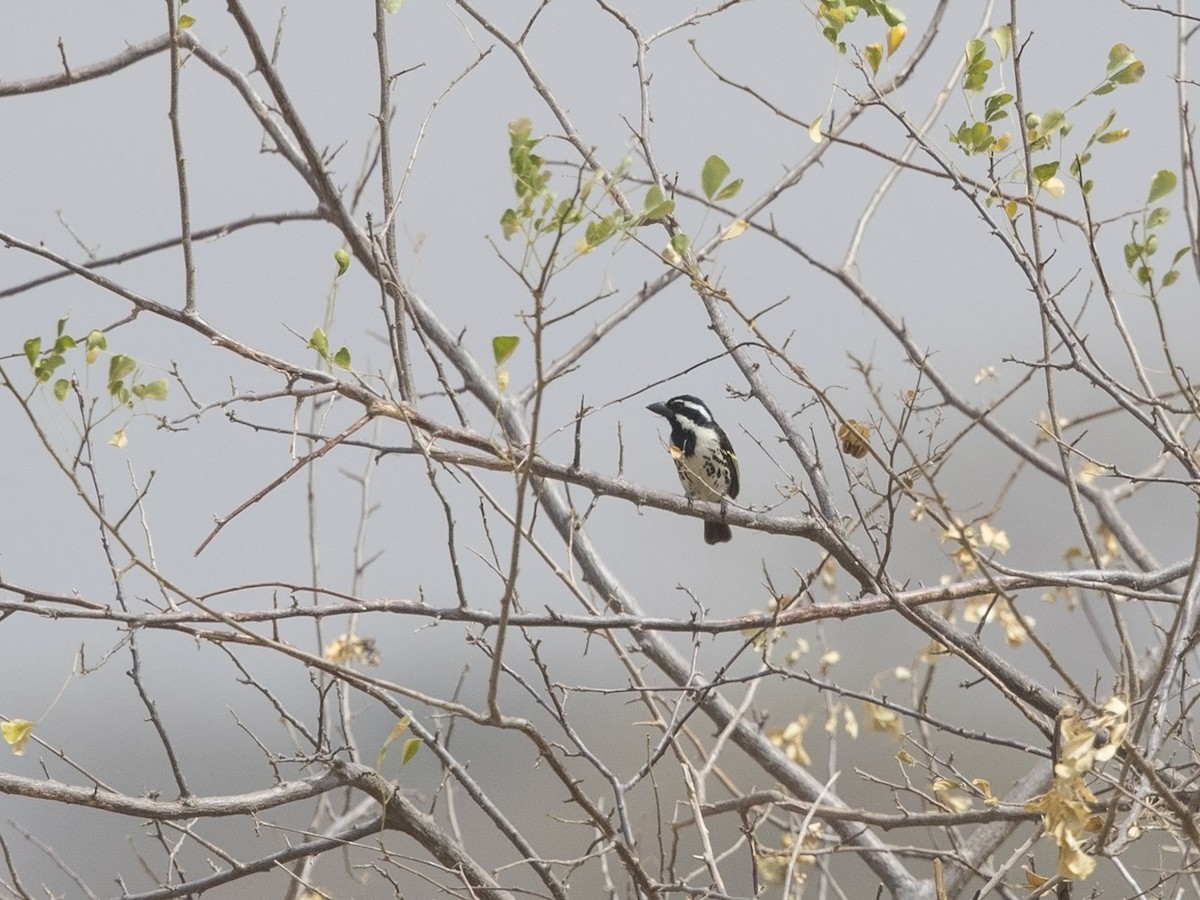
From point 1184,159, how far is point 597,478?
1420 mm

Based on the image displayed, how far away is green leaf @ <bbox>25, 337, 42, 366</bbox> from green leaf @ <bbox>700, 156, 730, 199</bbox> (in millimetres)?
1335

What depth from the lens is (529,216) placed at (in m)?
1.63

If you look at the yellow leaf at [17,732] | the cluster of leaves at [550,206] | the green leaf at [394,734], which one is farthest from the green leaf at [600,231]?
the yellow leaf at [17,732]

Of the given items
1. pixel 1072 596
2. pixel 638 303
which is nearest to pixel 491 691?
pixel 638 303

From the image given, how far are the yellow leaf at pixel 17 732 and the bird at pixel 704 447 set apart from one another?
11.4 ft

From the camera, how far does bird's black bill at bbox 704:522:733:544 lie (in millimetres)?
5770

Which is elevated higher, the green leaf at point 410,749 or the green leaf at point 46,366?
the green leaf at point 46,366

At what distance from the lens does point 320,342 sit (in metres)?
2.19

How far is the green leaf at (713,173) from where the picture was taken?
1876 millimetres

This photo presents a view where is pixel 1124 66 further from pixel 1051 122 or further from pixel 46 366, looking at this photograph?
pixel 46 366

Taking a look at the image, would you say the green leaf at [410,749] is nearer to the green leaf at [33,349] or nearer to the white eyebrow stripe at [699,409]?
the green leaf at [33,349]

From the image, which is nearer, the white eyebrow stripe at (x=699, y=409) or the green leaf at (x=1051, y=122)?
the green leaf at (x=1051, y=122)

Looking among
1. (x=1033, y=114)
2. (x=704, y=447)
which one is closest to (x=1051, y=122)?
(x=1033, y=114)

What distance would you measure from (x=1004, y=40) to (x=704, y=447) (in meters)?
3.35
